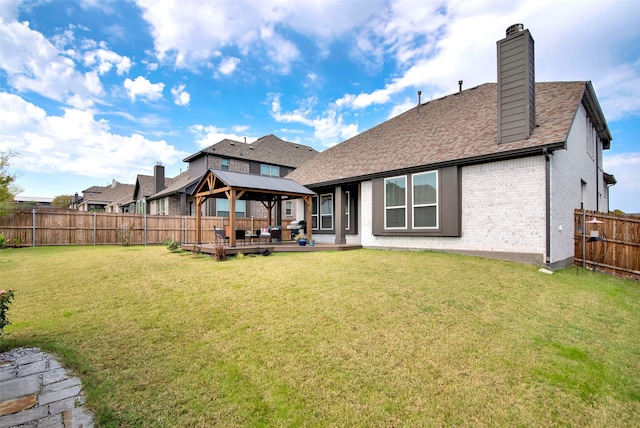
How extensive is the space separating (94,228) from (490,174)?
18.2 metres

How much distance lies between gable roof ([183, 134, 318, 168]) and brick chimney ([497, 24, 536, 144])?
753 inches

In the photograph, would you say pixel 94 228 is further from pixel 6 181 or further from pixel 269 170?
pixel 269 170

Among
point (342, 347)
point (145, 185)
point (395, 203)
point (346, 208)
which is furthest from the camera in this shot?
point (145, 185)

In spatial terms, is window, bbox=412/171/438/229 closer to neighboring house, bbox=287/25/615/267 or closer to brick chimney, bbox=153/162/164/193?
neighboring house, bbox=287/25/615/267

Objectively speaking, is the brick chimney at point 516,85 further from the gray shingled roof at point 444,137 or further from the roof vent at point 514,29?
the gray shingled roof at point 444,137

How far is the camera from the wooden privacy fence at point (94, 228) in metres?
13.6

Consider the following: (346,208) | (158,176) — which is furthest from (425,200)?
(158,176)

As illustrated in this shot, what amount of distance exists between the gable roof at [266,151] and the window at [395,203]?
1590 cm

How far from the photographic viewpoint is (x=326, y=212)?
14.8 meters

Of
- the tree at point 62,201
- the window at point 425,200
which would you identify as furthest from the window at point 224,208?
the tree at point 62,201

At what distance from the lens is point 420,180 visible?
33.8 feet

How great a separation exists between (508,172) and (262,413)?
8835 mm

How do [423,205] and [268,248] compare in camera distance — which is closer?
[423,205]

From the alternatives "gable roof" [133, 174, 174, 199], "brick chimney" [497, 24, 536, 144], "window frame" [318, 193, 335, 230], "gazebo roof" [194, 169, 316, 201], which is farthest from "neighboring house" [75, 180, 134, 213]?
"brick chimney" [497, 24, 536, 144]
